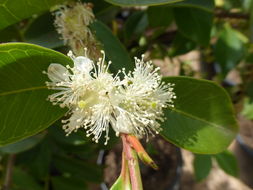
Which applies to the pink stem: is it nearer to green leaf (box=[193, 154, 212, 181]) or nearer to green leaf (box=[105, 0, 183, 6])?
green leaf (box=[105, 0, 183, 6])

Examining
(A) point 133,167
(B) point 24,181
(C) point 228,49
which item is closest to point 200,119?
(A) point 133,167

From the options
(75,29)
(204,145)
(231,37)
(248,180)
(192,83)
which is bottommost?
(248,180)

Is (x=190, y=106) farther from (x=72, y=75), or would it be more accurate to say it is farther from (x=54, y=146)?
(x=54, y=146)

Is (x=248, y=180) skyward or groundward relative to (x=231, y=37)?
groundward

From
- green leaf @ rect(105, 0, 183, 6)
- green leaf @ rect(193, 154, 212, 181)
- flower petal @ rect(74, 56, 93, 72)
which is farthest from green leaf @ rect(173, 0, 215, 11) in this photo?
green leaf @ rect(193, 154, 212, 181)

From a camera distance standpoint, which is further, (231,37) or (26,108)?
(231,37)

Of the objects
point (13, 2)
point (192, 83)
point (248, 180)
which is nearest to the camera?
point (13, 2)

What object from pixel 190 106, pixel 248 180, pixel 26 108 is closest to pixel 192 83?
pixel 190 106

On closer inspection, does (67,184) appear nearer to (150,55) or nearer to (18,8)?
(150,55)
